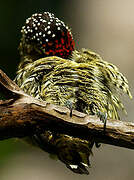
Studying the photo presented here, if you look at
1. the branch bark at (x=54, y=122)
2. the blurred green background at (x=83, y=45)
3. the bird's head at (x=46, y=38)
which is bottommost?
the blurred green background at (x=83, y=45)

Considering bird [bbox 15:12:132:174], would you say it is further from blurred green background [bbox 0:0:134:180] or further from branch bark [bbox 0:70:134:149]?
blurred green background [bbox 0:0:134:180]

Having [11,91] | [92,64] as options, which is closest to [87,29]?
[92,64]

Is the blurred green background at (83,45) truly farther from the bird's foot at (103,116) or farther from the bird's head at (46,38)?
the bird's foot at (103,116)

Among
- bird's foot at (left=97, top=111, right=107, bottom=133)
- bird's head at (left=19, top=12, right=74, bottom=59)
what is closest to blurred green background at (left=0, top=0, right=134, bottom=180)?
bird's head at (left=19, top=12, right=74, bottom=59)

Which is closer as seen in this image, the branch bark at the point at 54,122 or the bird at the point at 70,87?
the branch bark at the point at 54,122

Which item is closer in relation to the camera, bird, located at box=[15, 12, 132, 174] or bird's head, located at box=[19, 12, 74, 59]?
bird, located at box=[15, 12, 132, 174]

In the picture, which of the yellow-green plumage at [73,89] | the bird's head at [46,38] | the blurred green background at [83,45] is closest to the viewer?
the yellow-green plumage at [73,89]

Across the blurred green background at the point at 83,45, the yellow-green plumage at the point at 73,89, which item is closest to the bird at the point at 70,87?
the yellow-green plumage at the point at 73,89
